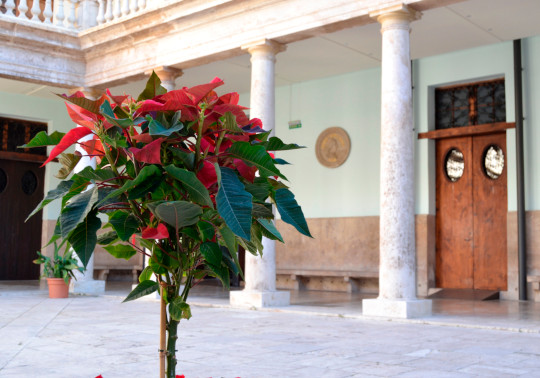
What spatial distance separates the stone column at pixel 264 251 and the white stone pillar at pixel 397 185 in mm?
2002

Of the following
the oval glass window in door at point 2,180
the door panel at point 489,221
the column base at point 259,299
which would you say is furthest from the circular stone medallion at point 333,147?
the oval glass window in door at point 2,180

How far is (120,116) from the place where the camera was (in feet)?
6.52

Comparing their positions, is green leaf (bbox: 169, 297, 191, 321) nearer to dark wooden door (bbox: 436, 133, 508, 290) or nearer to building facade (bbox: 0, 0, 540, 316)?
building facade (bbox: 0, 0, 540, 316)

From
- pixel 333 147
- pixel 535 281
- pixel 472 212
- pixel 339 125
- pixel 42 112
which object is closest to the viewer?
pixel 535 281

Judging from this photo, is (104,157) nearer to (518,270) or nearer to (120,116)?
(120,116)

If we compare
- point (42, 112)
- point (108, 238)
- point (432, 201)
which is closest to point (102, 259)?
point (42, 112)

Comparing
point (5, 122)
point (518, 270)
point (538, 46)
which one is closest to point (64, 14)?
point (5, 122)

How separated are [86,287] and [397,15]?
28.5ft

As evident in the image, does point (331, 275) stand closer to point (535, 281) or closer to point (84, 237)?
point (535, 281)

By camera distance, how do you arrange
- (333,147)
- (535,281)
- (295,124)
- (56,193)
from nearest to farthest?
(56,193), (535,281), (333,147), (295,124)

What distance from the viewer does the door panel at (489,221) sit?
12.7 meters

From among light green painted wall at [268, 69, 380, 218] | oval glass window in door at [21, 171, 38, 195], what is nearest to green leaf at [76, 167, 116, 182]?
light green painted wall at [268, 69, 380, 218]

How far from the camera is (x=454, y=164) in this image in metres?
13.6

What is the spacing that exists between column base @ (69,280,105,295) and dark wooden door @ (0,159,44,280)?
4175 mm
